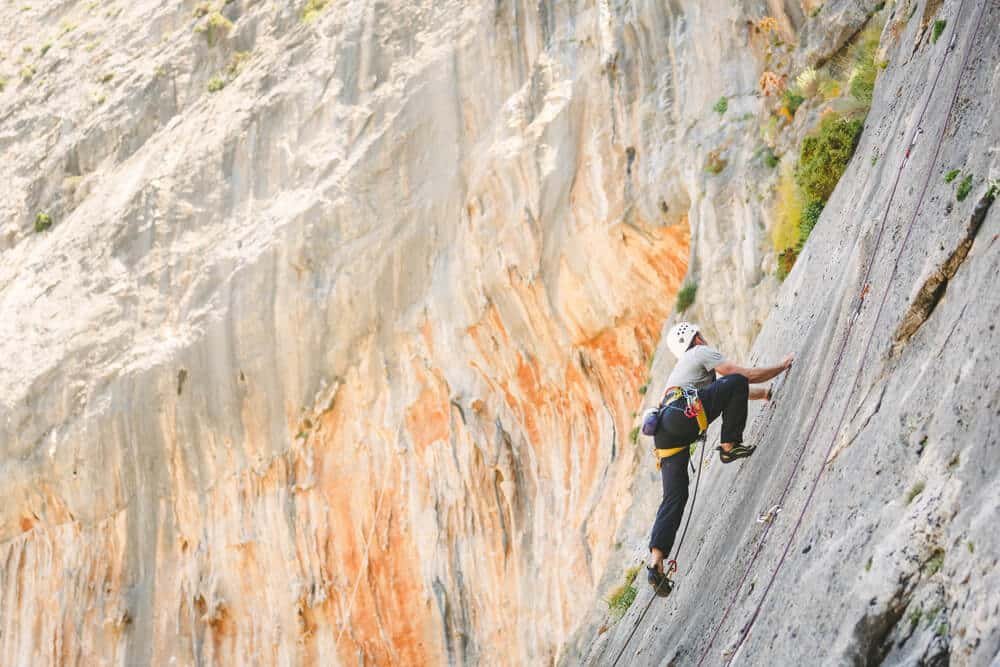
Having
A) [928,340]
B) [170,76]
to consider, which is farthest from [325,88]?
[928,340]

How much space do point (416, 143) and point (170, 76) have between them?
9731mm

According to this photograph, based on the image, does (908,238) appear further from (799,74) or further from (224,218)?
(224,218)

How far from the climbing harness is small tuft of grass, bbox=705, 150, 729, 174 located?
837cm

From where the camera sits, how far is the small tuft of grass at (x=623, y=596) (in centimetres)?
1270

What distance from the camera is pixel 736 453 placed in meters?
9.84

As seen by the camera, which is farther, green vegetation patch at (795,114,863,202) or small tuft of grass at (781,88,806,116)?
small tuft of grass at (781,88,806,116)

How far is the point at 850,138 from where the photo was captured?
13.7m

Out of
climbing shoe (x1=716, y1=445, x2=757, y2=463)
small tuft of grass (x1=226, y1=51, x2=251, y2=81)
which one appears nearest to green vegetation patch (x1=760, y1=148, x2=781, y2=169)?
climbing shoe (x1=716, y1=445, x2=757, y2=463)

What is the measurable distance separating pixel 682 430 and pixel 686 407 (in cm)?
21

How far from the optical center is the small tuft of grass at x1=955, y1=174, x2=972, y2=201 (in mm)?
7168

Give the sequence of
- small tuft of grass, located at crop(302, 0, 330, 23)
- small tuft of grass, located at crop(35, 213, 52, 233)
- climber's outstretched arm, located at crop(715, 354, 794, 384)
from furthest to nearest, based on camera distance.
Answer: small tuft of grass, located at crop(35, 213, 52, 233), small tuft of grass, located at crop(302, 0, 330, 23), climber's outstretched arm, located at crop(715, 354, 794, 384)

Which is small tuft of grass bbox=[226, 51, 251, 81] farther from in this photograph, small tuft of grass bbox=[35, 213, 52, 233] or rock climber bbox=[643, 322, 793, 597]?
rock climber bbox=[643, 322, 793, 597]

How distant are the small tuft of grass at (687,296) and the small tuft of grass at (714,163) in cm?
210

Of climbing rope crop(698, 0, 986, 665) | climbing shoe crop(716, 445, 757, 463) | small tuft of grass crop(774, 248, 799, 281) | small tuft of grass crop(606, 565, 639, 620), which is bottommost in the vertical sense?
small tuft of grass crop(606, 565, 639, 620)
